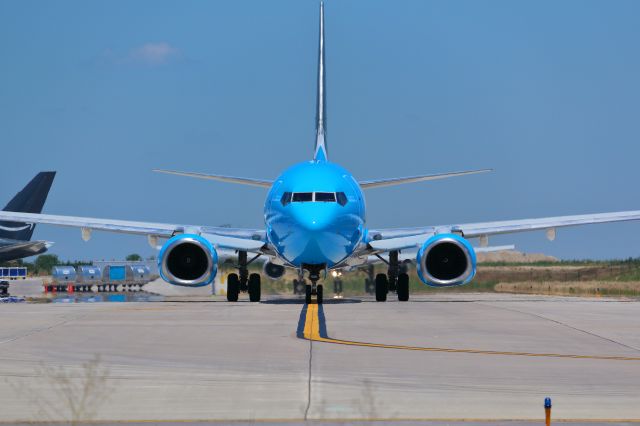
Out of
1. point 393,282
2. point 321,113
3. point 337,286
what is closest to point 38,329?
point 393,282

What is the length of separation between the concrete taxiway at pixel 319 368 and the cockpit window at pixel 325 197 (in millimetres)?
6885

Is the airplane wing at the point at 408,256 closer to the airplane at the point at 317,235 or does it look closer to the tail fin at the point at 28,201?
Answer: the airplane at the point at 317,235

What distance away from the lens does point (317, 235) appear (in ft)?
104

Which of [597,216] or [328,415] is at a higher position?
[597,216]

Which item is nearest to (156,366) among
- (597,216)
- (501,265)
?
(597,216)

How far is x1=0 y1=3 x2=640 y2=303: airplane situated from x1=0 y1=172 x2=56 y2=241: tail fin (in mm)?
34938

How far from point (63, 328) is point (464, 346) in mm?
8572

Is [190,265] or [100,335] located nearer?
[100,335]

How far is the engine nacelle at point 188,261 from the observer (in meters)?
34.3

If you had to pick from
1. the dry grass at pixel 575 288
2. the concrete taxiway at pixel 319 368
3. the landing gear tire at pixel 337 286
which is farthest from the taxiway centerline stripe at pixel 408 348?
the dry grass at pixel 575 288

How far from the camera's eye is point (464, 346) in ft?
61.4

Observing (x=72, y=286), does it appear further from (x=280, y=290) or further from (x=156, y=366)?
(x=156, y=366)

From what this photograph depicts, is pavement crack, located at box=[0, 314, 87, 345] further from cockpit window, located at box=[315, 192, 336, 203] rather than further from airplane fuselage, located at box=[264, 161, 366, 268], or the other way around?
cockpit window, located at box=[315, 192, 336, 203]

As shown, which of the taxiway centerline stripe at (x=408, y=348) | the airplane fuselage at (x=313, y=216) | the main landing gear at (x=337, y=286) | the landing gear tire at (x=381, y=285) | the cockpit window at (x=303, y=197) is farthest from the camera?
the main landing gear at (x=337, y=286)
